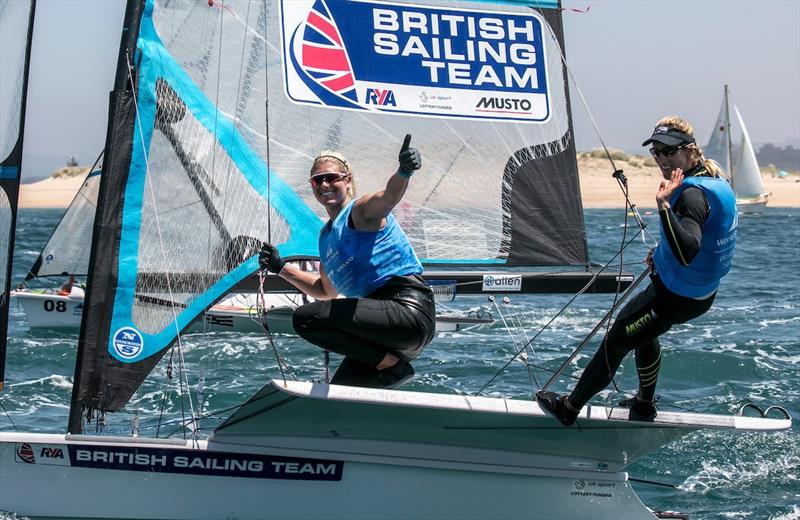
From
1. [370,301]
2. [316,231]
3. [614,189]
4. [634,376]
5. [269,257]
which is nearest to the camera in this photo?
[370,301]

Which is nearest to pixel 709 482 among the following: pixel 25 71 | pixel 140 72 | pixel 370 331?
pixel 370 331

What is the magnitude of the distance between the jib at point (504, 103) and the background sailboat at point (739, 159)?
43.1 metres

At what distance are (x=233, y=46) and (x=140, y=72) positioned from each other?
2.44 ft

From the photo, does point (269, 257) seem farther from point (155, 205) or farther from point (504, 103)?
point (504, 103)

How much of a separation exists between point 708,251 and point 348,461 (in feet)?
6.40

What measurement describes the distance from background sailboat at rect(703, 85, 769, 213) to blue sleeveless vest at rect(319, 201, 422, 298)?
45451 millimetres

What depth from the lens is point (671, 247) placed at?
453 cm

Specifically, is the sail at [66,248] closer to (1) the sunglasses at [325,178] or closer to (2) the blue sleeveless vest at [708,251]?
(1) the sunglasses at [325,178]

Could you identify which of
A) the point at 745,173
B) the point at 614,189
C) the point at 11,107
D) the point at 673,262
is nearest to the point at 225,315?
the point at 11,107

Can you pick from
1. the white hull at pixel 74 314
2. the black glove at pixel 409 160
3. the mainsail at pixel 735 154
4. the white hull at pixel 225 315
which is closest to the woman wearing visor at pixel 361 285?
the black glove at pixel 409 160

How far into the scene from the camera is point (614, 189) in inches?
2869

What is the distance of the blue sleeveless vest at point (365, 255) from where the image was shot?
191 inches

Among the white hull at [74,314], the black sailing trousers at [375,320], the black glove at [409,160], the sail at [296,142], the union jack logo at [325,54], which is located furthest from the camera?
the white hull at [74,314]

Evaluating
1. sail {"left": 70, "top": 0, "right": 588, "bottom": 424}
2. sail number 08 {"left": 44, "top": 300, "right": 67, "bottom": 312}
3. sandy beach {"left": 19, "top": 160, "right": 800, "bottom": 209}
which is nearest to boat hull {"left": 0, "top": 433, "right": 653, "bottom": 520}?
sail {"left": 70, "top": 0, "right": 588, "bottom": 424}
